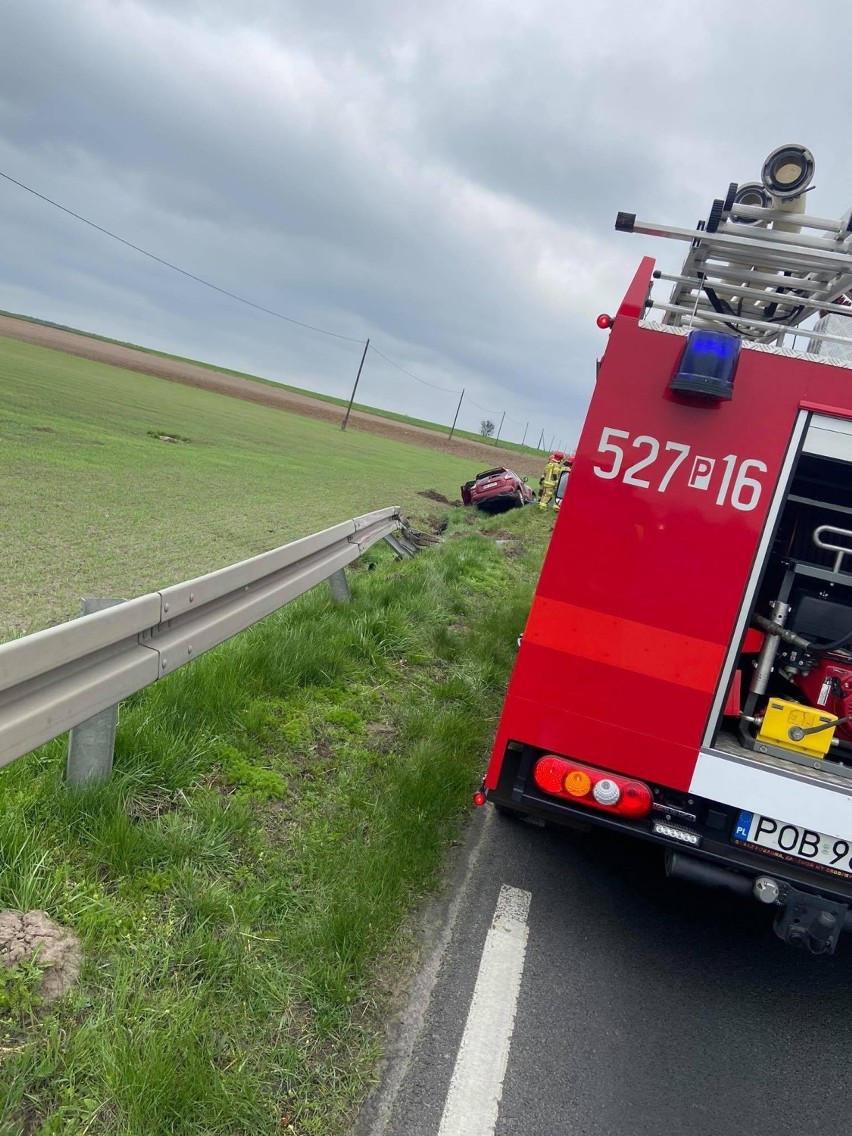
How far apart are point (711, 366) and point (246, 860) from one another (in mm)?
2551

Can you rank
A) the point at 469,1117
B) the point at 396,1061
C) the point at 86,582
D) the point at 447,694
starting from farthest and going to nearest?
1. the point at 86,582
2. the point at 447,694
3. the point at 396,1061
4. the point at 469,1117

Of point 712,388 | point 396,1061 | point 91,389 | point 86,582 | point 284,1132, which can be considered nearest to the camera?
point 284,1132

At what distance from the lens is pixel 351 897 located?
295 centimetres

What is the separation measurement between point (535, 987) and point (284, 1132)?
3.73 ft

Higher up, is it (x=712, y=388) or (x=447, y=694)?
(x=712, y=388)

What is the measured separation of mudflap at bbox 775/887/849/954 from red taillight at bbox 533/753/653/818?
0.62 m

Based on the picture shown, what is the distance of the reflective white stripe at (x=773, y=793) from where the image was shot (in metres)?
2.92

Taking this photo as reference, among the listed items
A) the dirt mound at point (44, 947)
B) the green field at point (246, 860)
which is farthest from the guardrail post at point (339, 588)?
the dirt mound at point (44, 947)

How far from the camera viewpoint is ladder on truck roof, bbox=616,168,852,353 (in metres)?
3.78

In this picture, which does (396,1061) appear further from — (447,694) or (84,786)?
(447,694)

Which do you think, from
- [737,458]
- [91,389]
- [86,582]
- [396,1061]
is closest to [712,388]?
[737,458]

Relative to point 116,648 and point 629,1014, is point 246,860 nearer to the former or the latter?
point 116,648

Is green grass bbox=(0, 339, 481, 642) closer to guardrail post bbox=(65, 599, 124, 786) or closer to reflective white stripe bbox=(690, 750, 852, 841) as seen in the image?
guardrail post bbox=(65, 599, 124, 786)

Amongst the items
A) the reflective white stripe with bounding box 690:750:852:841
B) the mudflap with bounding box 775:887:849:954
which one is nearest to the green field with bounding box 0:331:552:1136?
the reflective white stripe with bounding box 690:750:852:841
